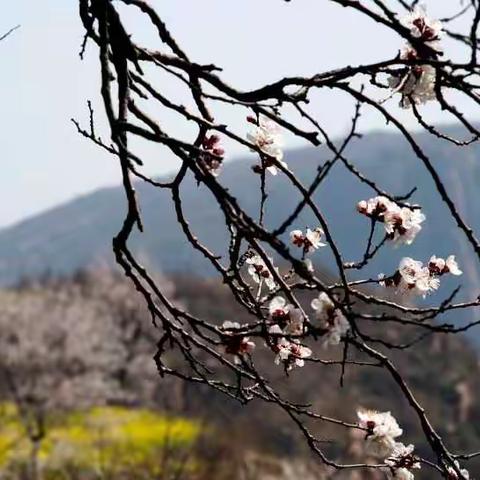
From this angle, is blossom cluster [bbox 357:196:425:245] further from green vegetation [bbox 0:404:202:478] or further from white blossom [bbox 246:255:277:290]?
green vegetation [bbox 0:404:202:478]

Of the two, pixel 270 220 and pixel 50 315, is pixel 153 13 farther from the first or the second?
pixel 270 220

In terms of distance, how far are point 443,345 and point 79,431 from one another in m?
24.0

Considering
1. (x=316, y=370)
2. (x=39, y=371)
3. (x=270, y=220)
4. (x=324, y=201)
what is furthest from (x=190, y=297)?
(x=324, y=201)

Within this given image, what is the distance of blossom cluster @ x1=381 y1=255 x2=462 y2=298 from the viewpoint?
114 inches

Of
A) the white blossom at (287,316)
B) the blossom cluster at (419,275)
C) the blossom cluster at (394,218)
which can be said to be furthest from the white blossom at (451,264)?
the white blossom at (287,316)

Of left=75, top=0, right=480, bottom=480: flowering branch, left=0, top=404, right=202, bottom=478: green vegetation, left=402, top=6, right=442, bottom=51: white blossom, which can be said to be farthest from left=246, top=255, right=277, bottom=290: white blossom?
left=0, top=404, right=202, bottom=478: green vegetation

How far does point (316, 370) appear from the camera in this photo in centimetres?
4591

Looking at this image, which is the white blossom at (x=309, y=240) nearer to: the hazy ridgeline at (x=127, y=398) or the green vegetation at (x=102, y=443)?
the green vegetation at (x=102, y=443)

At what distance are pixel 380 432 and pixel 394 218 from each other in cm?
62

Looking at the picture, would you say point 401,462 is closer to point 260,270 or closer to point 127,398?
point 260,270

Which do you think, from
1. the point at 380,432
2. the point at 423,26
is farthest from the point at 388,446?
the point at 423,26

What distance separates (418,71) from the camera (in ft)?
8.23

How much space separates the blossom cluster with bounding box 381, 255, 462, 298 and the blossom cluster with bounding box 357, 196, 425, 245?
3.3 inches

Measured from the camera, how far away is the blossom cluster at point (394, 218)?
288 cm
